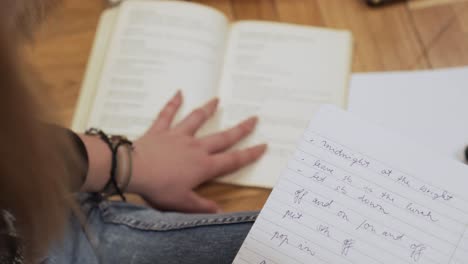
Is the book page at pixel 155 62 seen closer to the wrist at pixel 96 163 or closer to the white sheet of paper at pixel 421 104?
the wrist at pixel 96 163

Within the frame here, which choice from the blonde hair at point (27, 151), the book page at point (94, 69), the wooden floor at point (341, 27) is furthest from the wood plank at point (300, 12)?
the blonde hair at point (27, 151)

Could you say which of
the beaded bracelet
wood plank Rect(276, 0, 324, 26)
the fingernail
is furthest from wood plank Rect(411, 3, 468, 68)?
the beaded bracelet

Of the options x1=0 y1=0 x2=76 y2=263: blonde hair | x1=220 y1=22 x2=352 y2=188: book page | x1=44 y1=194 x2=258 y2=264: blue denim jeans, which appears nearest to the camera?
x1=0 y1=0 x2=76 y2=263: blonde hair

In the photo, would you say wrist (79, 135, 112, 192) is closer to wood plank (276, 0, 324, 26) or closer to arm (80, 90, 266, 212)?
arm (80, 90, 266, 212)

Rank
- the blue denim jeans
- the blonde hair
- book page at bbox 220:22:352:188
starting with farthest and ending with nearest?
1. book page at bbox 220:22:352:188
2. the blue denim jeans
3. the blonde hair

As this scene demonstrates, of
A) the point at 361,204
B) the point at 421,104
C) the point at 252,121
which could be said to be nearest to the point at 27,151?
the point at 361,204

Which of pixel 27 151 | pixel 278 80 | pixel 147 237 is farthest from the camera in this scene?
pixel 278 80

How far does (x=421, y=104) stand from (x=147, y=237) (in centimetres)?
35

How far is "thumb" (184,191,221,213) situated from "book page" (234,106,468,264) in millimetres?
228

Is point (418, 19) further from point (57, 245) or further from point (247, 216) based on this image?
point (57, 245)

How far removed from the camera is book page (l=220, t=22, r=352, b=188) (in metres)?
0.57

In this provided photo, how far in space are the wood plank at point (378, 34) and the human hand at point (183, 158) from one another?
17 centimetres

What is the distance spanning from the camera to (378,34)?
1.97 feet

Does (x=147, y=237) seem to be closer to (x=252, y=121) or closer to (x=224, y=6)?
Result: (x=252, y=121)
